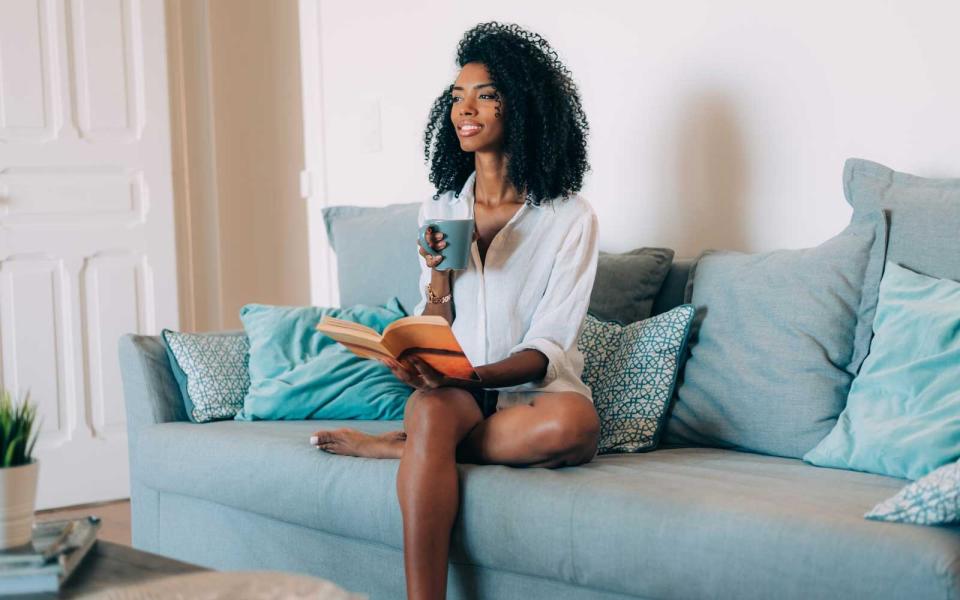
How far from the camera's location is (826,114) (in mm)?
2396

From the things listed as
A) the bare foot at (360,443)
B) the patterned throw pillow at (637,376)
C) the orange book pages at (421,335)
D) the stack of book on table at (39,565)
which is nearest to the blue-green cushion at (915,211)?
the patterned throw pillow at (637,376)

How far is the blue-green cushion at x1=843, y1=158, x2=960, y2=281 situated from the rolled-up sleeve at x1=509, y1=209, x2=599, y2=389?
540 mm

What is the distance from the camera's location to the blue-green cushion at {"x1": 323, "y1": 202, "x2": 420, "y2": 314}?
2.82 m

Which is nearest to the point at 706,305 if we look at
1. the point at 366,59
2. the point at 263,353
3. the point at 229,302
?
the point at 263,353

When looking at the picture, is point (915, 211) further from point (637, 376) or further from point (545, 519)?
point (545, 519)

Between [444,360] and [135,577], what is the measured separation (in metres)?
0.64

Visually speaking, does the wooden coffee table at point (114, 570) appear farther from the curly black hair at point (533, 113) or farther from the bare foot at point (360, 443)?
the curly black hair at point (533, 113)

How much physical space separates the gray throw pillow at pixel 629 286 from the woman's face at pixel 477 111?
426mm

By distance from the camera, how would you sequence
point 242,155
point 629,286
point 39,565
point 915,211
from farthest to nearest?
point 242,155 → point 629,286 → point 915,211 → point 39,565

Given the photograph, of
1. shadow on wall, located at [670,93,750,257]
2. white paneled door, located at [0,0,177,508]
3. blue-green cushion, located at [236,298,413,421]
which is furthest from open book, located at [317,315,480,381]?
white paneled door, located at [0,0,177,508]

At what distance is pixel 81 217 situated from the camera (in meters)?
3.66

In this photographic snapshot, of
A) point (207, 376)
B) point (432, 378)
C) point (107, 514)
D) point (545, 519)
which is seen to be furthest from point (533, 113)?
point (107, 514)

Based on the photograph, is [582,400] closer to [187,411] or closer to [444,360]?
[444,360]

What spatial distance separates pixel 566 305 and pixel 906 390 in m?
0.64
